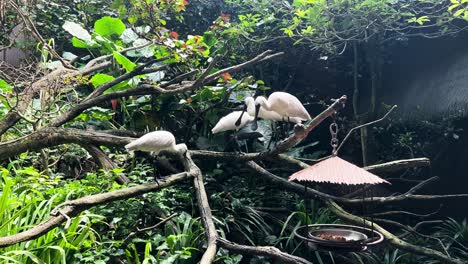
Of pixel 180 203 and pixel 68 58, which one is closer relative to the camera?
pixel 180 203

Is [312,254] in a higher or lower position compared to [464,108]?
lower

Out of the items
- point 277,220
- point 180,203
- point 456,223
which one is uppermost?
point 180,203

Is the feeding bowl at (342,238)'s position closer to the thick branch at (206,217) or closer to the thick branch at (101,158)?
the thick branch at (206,217)

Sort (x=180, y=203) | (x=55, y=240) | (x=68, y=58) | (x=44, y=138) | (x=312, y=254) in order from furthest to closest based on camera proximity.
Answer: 1. (x=68, y=58)
2. (x=312, y=254)
3. (x=180, y=203)
4. (x=44, y=138)
5. (x=55, y=240)

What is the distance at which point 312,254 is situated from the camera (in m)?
3.29

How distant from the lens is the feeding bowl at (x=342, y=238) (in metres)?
2.02

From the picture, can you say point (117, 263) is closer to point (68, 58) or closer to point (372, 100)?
point (68, 58)

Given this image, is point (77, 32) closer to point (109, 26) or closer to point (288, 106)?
point (109, 26)

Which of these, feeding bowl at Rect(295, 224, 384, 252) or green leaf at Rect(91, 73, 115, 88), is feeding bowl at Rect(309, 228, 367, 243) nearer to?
feeding bowl at Rect(295, 224, 384, 252)

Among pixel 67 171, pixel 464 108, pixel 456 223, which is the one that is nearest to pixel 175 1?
pixel 67 171

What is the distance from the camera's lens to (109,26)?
3.96 metres

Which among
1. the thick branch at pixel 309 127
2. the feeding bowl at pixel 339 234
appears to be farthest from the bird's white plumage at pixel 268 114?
the feeding bowl at pixel 339 234

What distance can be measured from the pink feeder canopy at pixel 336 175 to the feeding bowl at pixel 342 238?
364 mm

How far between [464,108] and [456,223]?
1.09 meters
